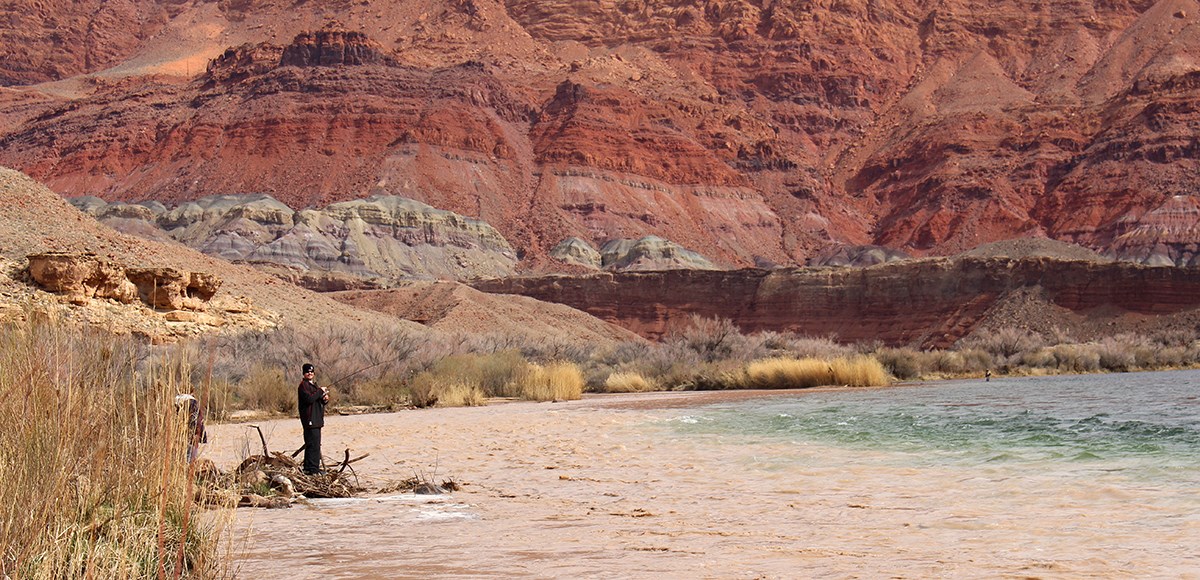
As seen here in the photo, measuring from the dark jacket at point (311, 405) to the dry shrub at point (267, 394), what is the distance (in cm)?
1027

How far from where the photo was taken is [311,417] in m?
10.5

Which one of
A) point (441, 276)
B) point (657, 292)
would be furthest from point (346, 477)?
point (441, 276)

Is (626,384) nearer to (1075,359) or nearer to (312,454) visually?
(1075,359)

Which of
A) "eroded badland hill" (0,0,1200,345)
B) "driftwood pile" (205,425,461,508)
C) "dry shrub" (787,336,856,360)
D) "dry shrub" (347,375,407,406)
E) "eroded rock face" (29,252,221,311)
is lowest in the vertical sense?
"driftwood pile" (205,425,461,508)

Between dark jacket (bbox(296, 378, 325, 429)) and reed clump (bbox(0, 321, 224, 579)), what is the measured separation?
449 cm

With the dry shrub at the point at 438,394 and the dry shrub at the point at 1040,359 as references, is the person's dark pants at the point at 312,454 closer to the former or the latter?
the dry shrub at the point at 438,394

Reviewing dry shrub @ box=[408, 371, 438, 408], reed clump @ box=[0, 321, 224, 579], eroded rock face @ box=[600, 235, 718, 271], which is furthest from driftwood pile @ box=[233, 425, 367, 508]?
eroded rock face @ box=[600, 235, 718, 271]

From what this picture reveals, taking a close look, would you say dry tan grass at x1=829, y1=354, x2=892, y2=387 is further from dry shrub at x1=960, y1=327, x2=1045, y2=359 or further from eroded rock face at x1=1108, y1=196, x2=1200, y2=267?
eroded rock face at x1=1108, y1=196, x2=1200, y2=267

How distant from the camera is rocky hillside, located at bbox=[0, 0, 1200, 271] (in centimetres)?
10138

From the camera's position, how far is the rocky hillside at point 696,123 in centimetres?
10138

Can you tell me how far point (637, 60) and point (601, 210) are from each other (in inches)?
1580

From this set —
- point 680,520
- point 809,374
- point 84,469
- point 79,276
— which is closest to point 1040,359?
point 809,374

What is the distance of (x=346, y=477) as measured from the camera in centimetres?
1077

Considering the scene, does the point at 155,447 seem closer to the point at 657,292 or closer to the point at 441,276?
the point at 657,292
